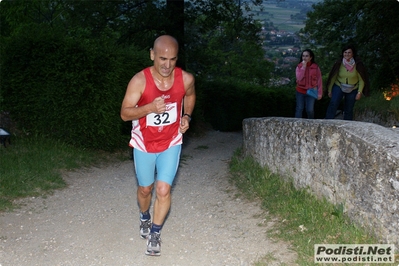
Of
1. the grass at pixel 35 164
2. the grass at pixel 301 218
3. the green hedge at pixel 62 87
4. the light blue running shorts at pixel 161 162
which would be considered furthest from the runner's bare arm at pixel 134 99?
the green hedge at pixel 62 87

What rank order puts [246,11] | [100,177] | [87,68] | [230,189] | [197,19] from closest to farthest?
[230,189], [100,177], [87,68], [197,19], [246,11]

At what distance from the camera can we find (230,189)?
8789mm

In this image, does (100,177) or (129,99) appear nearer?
(129,99)

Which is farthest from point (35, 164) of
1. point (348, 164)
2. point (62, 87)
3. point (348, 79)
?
point (348, 79)

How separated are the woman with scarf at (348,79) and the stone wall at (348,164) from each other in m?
3.15

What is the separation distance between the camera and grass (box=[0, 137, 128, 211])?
27.2 feet

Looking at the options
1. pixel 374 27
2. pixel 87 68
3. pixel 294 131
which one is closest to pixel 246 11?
pixel 374 27

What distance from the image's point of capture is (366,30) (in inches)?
941

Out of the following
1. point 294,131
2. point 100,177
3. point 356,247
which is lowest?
point 100,177

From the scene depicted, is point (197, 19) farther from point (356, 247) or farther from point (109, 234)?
point (356, 247)

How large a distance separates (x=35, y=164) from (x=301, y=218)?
16.4 ft

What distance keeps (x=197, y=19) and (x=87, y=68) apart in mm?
8952

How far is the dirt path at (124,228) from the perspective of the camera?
579 centimetres

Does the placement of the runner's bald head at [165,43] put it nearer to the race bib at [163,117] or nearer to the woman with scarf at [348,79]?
the race bib at [163,117]
